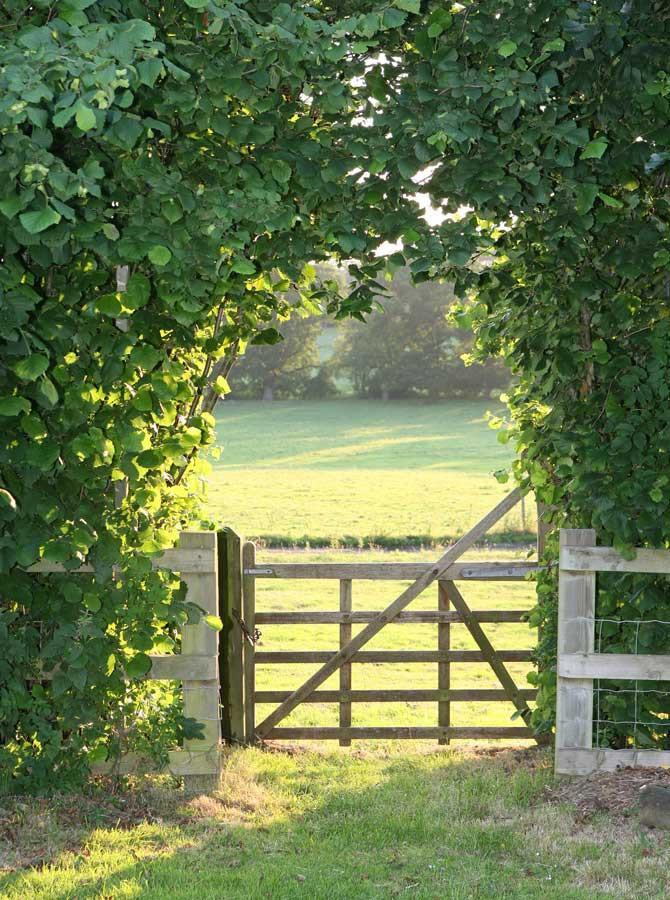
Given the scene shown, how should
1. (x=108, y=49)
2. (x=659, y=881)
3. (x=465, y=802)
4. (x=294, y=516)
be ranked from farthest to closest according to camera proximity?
(x=294, y=516) → (x=465, y=802) → (x=659, y=881) → (x=108, y=49)

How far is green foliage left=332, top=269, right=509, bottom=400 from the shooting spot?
220 feet

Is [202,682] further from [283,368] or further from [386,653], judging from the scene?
[283,368]

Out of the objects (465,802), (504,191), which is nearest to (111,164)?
(504,191)

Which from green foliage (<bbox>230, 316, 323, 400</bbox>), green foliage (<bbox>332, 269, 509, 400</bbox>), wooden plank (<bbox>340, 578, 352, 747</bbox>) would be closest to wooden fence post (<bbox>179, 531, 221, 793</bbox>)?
wooden plank (<bbox>340, 578, 352, 747</bbox>)

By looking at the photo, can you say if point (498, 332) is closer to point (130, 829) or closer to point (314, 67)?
point (314, 67)

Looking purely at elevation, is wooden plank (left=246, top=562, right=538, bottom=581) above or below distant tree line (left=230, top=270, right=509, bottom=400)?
below

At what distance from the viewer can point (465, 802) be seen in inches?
255

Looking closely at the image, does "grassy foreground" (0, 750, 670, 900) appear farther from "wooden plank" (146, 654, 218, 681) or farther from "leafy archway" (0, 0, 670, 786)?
"wooden plank" (146, 654, 218, 681)

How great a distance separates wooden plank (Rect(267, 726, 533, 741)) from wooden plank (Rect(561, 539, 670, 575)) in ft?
8.73

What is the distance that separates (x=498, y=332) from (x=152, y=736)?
148 inches

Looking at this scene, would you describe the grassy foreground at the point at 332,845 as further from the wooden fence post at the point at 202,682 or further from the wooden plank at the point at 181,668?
the wooden plank at the point at 181,668

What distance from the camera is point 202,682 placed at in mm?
6633

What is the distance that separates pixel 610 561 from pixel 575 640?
1.85 feet

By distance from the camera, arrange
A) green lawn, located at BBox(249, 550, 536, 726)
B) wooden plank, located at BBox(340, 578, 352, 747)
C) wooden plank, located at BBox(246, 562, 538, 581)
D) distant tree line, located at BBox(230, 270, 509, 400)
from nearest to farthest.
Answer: wooden plank, located at BBox(246, 562, 538, 581)
wooden plank, located at BBox(340, 578, 352, 747)
green lawn, located at BBox(249, 550, 536, 726)
distant tree line, located at BBox(230, 270, 509, 400)
